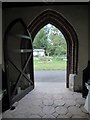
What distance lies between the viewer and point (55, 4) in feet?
17.3

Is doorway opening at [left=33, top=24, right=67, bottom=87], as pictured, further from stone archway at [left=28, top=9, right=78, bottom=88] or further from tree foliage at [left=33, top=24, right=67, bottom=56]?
stone archway at [left=28, top=9, right=78, bottom=88]

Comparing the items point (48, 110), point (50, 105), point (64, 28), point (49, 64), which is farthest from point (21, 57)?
point (49, 64)

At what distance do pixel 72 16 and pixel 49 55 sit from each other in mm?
3782

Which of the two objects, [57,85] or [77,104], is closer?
[77,104]

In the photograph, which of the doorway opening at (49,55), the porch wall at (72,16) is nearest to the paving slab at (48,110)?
the porch wall at (72,16)

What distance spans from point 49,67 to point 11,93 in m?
5.28

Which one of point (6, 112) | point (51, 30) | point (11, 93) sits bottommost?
point (6, 112)

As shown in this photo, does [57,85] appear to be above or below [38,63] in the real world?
below

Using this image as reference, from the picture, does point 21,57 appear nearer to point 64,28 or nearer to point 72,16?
point 64,28

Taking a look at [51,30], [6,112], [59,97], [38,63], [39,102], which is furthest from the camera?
[38,63]

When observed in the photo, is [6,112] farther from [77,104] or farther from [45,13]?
[45,13]

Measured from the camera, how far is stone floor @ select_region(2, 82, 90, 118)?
3672 millimetres

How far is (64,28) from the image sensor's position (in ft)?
18.8

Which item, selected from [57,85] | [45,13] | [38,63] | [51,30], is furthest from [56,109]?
[38,63]
